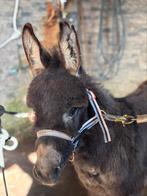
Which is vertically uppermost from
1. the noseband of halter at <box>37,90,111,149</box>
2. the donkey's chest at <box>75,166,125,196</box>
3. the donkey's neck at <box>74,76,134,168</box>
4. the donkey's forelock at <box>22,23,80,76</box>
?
the donkey's forelock at <box>22,23,80,76</box>

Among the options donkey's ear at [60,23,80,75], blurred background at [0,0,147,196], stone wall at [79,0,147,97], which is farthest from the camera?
stone wall at [79,0,147,97]

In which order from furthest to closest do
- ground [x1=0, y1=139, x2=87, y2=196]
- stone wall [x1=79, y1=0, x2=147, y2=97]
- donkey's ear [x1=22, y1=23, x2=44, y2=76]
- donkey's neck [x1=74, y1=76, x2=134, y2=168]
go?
stone wall [x1=79, y1=0, x2=147, y2=97]
ground [x1=0, y1=139, x2=87, y2=196]
donkey's neck [x1=74, y1=76, x2=134, y2=168]
donkey's ear [x1=22, y1=23, x2=44, y2=76]

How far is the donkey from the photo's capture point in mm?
3086

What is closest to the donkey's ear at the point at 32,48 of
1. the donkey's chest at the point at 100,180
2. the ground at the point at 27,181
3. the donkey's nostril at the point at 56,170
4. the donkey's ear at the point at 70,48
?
the donkey's ear at the point at 70,48

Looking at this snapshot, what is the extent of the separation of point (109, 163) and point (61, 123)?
74 cm

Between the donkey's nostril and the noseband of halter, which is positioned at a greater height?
the noseband of halter

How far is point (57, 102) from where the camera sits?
3.08 meters

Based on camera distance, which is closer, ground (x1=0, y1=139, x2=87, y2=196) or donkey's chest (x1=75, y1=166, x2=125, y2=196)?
donkey's chest (x1=75, y1=166, x2=125, y2=196)

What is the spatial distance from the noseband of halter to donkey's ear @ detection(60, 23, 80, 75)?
0.21 metres

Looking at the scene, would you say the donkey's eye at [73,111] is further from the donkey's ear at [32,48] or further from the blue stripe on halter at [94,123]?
the donkey's ear at [32,48]

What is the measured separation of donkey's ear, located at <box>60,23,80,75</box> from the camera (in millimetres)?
3254

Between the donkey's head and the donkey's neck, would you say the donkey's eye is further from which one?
the donkey's neck

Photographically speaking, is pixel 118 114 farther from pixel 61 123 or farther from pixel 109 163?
pixel 61 123

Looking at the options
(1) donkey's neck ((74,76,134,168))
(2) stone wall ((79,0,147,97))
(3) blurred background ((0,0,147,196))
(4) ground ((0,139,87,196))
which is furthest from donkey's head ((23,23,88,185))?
(2) stone wall ((79,0,147,97))
